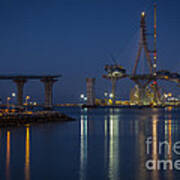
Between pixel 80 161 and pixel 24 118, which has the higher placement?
pixel 24 118

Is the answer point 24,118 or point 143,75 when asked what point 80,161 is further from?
point 143,75

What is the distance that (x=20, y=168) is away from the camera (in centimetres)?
1002

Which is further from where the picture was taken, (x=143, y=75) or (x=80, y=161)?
(x=143, y=75)

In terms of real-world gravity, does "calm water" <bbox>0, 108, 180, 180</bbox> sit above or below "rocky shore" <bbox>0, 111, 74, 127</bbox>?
below

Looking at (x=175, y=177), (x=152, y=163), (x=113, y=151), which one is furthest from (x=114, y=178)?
(x=113, y=151)

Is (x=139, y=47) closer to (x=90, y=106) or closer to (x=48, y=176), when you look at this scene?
(x=90, y=106)

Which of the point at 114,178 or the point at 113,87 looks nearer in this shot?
the point at 114,178

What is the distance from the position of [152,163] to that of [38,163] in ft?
11.9

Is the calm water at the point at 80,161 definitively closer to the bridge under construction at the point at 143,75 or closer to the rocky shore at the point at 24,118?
the rocky shore at the point at 24,118

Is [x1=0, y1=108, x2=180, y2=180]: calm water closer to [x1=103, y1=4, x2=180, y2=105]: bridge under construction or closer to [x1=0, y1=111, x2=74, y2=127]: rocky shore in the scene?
[x1=0, y1=111, x2=74, y2=127]: rocky shore

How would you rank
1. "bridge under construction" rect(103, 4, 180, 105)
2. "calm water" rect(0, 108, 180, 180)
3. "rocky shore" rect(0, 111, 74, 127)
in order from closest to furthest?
"calm water" rect(0, 108, 180, 180) < "rocky shore" rect(0, 111, 74, 127) < "bridge under construction" rect(103, 4, 180, 105)

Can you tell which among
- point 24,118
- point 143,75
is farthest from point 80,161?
point 143,75

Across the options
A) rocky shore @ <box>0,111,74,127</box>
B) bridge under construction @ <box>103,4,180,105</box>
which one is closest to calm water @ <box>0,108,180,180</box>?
rocky shore @ <box>0,111,74,127</box>

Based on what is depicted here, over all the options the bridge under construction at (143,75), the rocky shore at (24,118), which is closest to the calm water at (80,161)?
the rocky shore at (24,118)
